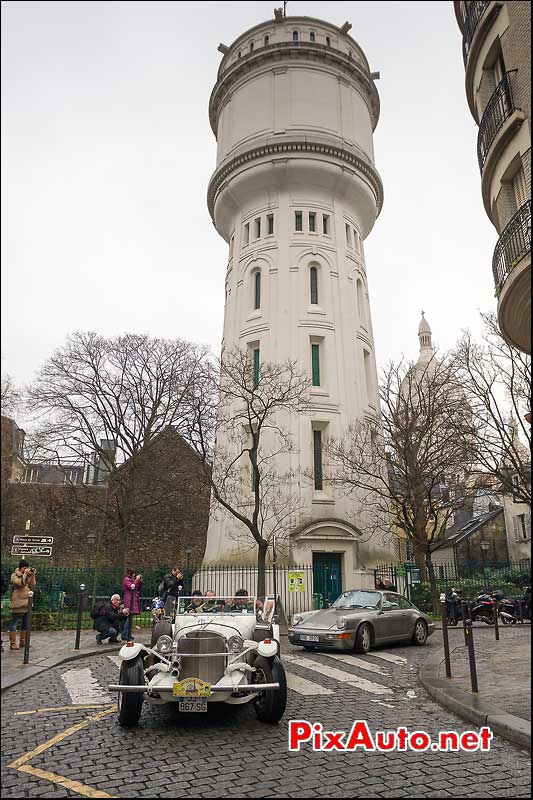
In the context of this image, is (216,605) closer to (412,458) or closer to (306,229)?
(412,458)

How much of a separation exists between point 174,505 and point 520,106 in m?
29.2

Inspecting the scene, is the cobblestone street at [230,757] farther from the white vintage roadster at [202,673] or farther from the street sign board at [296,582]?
the street sign board at [296,582]

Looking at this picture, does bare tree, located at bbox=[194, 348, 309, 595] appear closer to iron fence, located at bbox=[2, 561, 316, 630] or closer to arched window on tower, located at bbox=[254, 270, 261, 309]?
iron fence, located at bbox=[2, 561, 316, 630]

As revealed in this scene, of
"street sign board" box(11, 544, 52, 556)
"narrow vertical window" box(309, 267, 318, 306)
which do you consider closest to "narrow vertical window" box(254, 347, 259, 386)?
"narrow vertical window" box(309, 267, 318, 306)

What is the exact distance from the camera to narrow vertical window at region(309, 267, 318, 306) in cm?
3306

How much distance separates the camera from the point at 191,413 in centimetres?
3438

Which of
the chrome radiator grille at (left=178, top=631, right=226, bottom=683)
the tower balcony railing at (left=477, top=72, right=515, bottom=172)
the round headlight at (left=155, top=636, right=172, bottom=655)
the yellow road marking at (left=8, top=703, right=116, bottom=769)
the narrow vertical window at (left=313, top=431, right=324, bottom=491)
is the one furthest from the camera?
the narrow vertical window at (left=313, top=431, right=324, bottom=491)

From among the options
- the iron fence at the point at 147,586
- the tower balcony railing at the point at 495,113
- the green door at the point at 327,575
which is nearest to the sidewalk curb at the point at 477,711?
the tower balcony railing at the point at 495,113

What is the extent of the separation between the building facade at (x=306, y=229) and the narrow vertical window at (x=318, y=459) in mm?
50

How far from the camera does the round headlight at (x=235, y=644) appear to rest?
796 centimetres

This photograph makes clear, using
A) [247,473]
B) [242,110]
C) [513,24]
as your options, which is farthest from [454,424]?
[242,110]

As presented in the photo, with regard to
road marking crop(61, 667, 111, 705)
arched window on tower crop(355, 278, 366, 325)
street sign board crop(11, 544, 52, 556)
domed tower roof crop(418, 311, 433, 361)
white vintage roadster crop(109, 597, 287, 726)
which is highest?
domed tower roof crop(418, 311, 433, 361)

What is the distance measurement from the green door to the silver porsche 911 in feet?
35.9

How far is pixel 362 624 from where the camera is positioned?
15.0 meters
